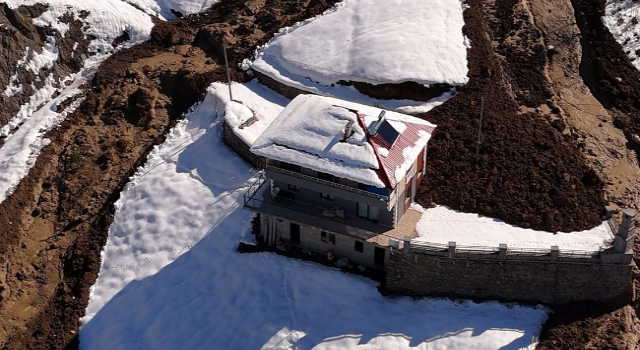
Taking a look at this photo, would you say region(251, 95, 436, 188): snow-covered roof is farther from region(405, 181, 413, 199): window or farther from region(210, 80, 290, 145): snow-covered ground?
region(210, 80, 290, 145): snow-covered ground

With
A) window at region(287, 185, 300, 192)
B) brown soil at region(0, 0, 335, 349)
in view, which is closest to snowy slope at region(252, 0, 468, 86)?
brown soil at region(0, 0, 335, 349)

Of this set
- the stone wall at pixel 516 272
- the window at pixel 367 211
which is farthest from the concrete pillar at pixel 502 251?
the window at pixel 367 211

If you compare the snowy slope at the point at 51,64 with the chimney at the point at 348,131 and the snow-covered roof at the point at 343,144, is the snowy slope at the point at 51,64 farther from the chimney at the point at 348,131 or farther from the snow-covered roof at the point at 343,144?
the chimney at the point at 348,131

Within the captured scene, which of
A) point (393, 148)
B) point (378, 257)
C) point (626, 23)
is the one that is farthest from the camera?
point (626, 23)

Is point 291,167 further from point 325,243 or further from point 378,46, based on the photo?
point 378,46

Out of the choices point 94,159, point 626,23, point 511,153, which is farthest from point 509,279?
point 94,159
